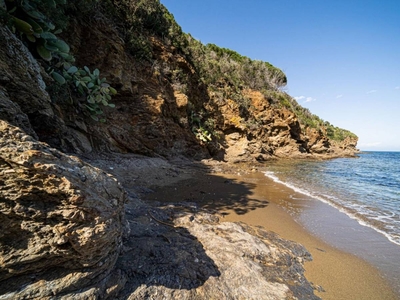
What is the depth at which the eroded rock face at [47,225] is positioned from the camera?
1.34 m

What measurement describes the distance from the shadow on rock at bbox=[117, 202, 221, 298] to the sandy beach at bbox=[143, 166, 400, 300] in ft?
4.45

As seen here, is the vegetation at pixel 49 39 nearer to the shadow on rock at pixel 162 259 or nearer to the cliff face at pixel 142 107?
the cliff face at pixel 142 107

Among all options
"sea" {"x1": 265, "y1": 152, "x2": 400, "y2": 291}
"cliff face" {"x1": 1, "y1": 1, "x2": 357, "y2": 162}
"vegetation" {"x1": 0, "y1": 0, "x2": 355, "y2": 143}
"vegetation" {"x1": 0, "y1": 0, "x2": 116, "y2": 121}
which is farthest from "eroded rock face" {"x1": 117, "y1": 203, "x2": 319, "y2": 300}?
"vegetation" {"x1": 0, "y1": 0, "x2": 355, "y2": 143}

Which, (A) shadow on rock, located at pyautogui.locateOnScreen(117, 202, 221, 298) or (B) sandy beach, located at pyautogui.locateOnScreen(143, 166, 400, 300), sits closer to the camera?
(A) shadow on rock, located at pyautogui.locateOnScreen(117, 202, 221, 298)

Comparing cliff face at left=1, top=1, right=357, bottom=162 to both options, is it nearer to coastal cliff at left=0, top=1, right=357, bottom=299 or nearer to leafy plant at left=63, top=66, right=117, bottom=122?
coastal cliff at left=0, top=1, right=357, bottom=299

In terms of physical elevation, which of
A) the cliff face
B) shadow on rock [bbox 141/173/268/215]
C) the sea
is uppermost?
the cliff face

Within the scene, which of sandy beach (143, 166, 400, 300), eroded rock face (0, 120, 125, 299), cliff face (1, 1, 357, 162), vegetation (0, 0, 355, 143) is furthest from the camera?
vegetation (0, 0, 355, 143)

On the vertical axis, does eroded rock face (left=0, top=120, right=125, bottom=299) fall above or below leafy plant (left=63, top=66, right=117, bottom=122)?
below

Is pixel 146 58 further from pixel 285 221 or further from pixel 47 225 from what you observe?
pixel 47 225

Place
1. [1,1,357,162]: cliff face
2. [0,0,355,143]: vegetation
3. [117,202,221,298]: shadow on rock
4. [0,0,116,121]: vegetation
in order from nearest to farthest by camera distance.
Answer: [117,202,221,298]: shadow on rock < [0,0,116,121]: vegetation < [1,1,357,162]: cliff face < [0,0,355,143]: vegetation

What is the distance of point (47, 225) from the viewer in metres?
1.46

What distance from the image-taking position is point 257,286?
2135 millimetres

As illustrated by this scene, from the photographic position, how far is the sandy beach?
2.52 meters

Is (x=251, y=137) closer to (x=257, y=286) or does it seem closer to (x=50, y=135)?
(x=50, y=135)
